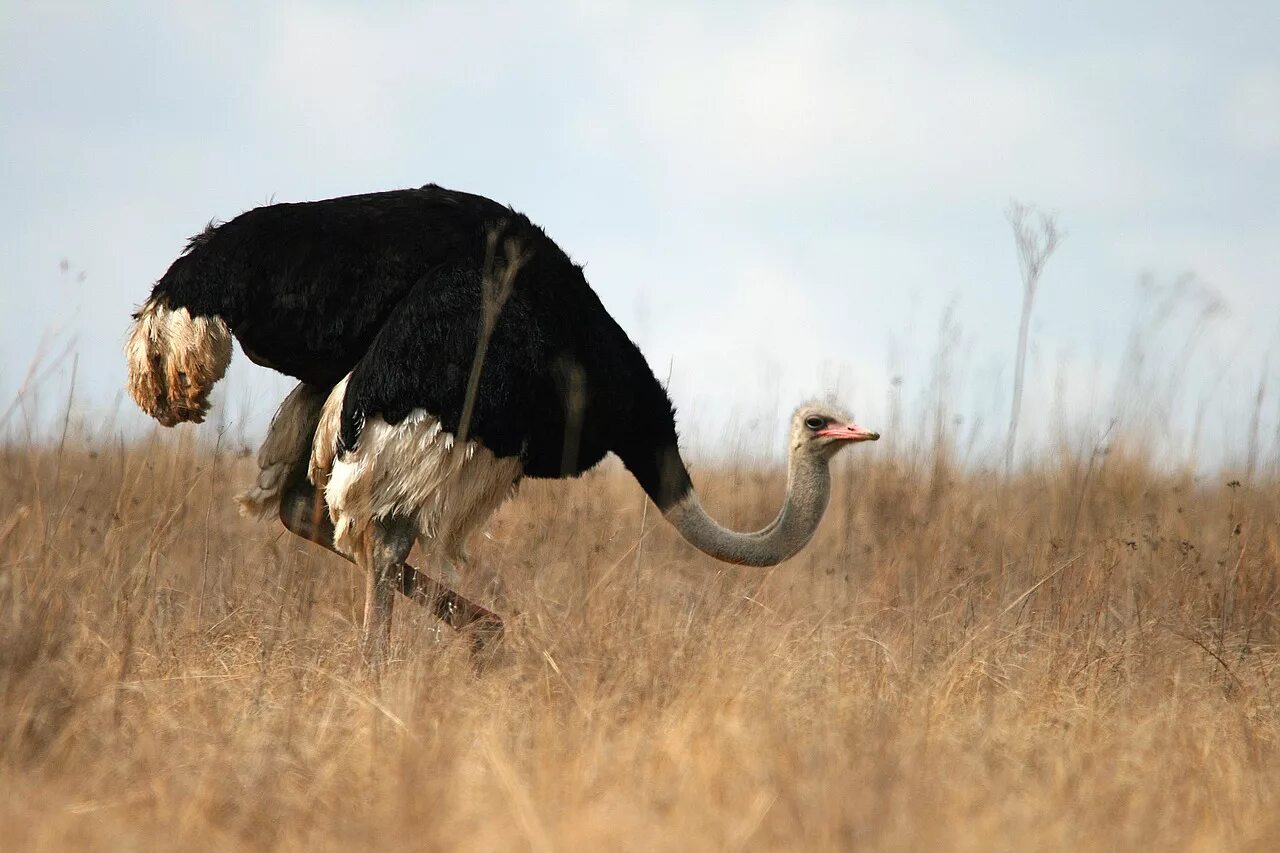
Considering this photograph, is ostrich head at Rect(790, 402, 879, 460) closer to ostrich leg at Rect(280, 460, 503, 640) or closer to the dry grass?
the dry grass

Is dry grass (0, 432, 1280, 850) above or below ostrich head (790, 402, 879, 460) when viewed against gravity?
below

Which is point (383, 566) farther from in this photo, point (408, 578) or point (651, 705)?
point (651, 705)

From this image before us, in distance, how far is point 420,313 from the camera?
5.05m

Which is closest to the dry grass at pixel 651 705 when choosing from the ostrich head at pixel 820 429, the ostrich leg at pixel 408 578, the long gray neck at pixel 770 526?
the ostrich leg at pixel 408 578

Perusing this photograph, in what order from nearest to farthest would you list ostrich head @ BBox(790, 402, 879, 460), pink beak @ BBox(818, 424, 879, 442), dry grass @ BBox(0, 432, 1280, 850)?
dry grass @ BBox(0, 432, 1280, 850)
pink beak @ BBox(818, 424, 879, 442)
ostrich head @ BBox(790, 402, 879, 460)

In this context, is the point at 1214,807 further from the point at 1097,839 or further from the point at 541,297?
the point at 541,297

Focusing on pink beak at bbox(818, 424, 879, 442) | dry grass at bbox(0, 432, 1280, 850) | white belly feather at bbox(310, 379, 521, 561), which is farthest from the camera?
pink beak at bbox(818, 424, 879, 442)

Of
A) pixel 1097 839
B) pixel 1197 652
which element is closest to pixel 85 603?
pixel 1097 839

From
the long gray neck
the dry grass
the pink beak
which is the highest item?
the pink beak

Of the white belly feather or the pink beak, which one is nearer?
the white belly feather

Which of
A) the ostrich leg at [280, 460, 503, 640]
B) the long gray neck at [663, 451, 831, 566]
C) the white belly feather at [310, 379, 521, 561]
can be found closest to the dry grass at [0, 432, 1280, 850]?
the ostrich leg at [280, 460, 503, 640]

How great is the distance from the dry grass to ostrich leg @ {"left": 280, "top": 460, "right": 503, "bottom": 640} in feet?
0.39

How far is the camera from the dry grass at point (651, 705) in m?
3.08

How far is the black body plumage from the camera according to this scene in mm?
5016
